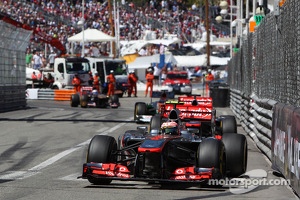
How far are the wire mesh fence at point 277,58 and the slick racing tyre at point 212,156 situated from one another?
131 centimetres

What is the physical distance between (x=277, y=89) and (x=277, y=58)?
2.02ft

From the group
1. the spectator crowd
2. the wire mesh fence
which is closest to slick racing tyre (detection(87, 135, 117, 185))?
the wire mesh fence

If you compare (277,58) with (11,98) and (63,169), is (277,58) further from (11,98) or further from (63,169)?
(11,98)

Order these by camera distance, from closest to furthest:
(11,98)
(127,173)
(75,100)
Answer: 1. (127,173)
2. (11,98)
3. (75,100)

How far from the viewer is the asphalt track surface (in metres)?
9.40

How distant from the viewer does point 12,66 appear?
3039cm

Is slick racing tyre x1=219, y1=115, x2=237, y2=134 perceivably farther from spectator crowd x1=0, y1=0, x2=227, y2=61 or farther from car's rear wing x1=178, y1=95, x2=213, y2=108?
spectator crowd x1=0, y1=0, x2=227, y2=61

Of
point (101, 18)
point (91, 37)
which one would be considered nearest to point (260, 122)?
point (91, 37)

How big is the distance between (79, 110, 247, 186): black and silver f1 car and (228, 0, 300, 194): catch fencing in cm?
69

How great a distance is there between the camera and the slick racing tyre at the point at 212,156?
9.89 m

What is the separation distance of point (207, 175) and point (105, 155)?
138cm

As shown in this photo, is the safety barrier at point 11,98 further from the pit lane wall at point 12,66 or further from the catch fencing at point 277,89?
the catch fencing at point 277,89

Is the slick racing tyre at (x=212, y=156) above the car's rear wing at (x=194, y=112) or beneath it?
beneath

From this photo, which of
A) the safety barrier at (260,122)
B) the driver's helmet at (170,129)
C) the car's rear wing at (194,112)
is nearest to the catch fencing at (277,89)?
the safety barrier at (260,122)
